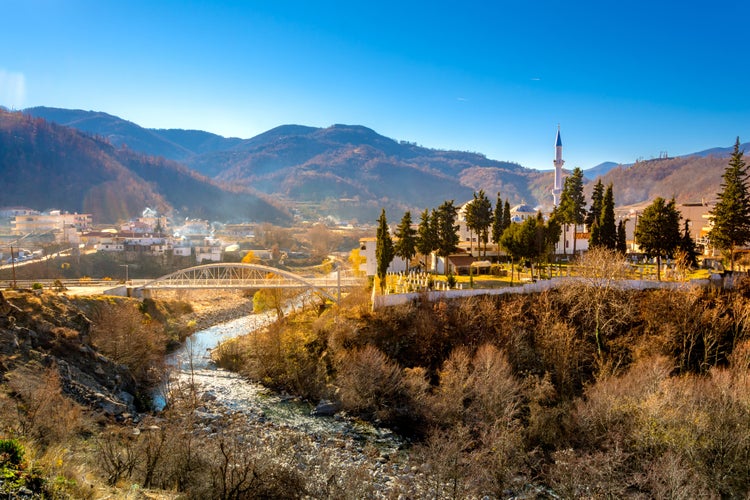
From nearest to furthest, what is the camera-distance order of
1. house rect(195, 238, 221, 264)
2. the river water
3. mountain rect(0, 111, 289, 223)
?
the river water, house rect(195, 238, 221, 264), mountain rect(0, 111, 289, 223)

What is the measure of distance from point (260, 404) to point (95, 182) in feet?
385

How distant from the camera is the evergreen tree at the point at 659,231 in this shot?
92.0ft

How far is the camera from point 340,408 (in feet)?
74.3

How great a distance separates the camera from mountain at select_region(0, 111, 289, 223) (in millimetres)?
107125

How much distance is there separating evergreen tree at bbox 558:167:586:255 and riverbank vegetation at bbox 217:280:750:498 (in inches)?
416

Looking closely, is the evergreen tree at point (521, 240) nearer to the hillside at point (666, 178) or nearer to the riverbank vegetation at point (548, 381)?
the riverbank vegetation at point (548, 381)

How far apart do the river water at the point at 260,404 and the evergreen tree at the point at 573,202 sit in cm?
2318

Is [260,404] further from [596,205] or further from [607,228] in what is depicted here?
[596,205]

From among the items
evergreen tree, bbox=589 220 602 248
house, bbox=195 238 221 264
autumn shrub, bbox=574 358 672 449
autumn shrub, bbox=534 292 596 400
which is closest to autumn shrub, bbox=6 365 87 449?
autumn shrub, bbox=574 358 672 449

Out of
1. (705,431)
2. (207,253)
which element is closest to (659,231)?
(705,431)

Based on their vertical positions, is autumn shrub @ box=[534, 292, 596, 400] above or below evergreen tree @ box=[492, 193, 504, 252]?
below

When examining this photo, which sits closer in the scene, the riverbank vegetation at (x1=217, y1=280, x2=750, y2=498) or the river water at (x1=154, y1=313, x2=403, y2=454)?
the riverbank vegetation at (x1=217, y1=280, x2=750, y2=498)

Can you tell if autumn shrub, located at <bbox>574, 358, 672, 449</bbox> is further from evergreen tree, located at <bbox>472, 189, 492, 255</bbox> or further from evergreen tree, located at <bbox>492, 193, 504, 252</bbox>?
evergreen tree, located at <bbox>492, 193, 504, 252</bbox>

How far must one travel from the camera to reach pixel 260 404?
23.2 meters
